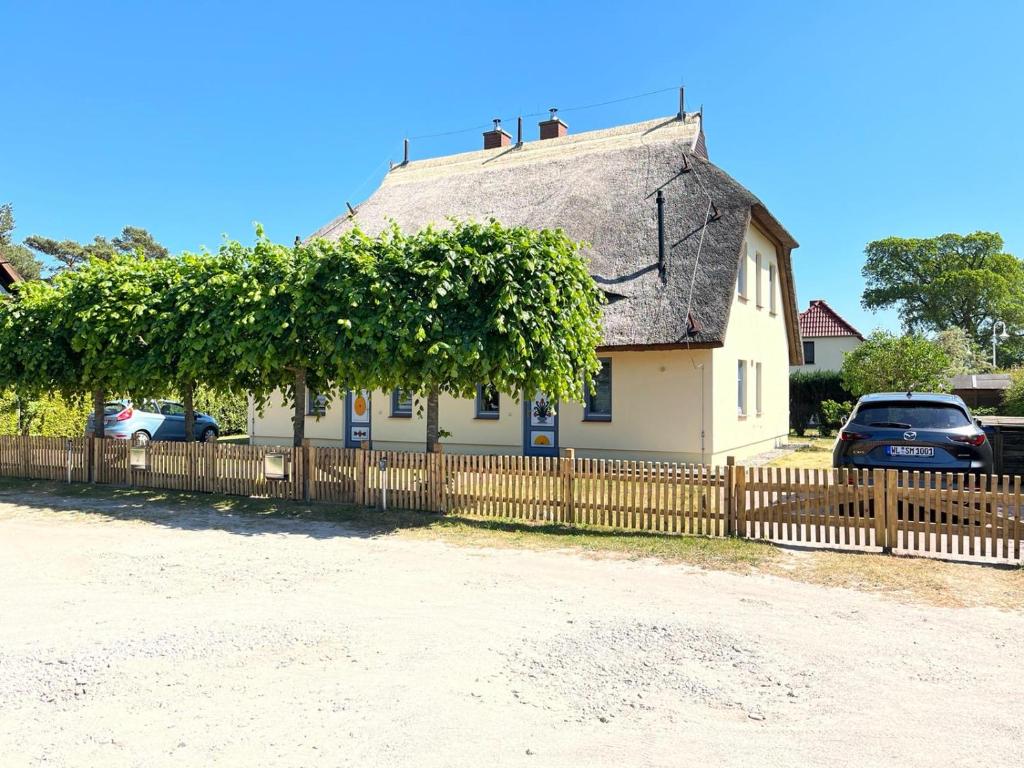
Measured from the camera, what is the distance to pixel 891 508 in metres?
7.97

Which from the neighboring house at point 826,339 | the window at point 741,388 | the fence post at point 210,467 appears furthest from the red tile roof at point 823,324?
the fence post at point 210,467

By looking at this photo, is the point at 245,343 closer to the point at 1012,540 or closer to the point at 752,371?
the point at 1012,540

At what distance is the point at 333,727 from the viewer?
378 cm

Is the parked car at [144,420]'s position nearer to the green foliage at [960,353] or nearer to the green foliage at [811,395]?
the green foliage at [811,395]

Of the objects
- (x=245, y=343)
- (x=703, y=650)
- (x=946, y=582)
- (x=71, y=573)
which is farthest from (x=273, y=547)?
(x=946, y=582)

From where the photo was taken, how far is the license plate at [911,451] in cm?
907

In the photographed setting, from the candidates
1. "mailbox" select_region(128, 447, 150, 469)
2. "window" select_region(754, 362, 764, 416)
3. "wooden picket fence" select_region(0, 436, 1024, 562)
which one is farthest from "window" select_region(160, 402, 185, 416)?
"window" select_region(754, 362, 764, 416)

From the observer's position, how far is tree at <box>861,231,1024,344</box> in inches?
2264

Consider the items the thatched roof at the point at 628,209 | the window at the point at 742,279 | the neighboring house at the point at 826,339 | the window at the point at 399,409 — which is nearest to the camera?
the thatched roof at the point at 628,209

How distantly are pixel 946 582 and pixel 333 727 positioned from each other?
235 inches

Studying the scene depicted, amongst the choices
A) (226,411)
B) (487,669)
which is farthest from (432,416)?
(226,411)

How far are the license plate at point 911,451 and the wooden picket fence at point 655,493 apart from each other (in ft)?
1.07

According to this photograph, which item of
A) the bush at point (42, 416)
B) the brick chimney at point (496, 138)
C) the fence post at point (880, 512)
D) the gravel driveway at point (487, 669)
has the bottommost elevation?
the gravel driveway at point (487, 669)

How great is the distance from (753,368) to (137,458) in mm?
15198
